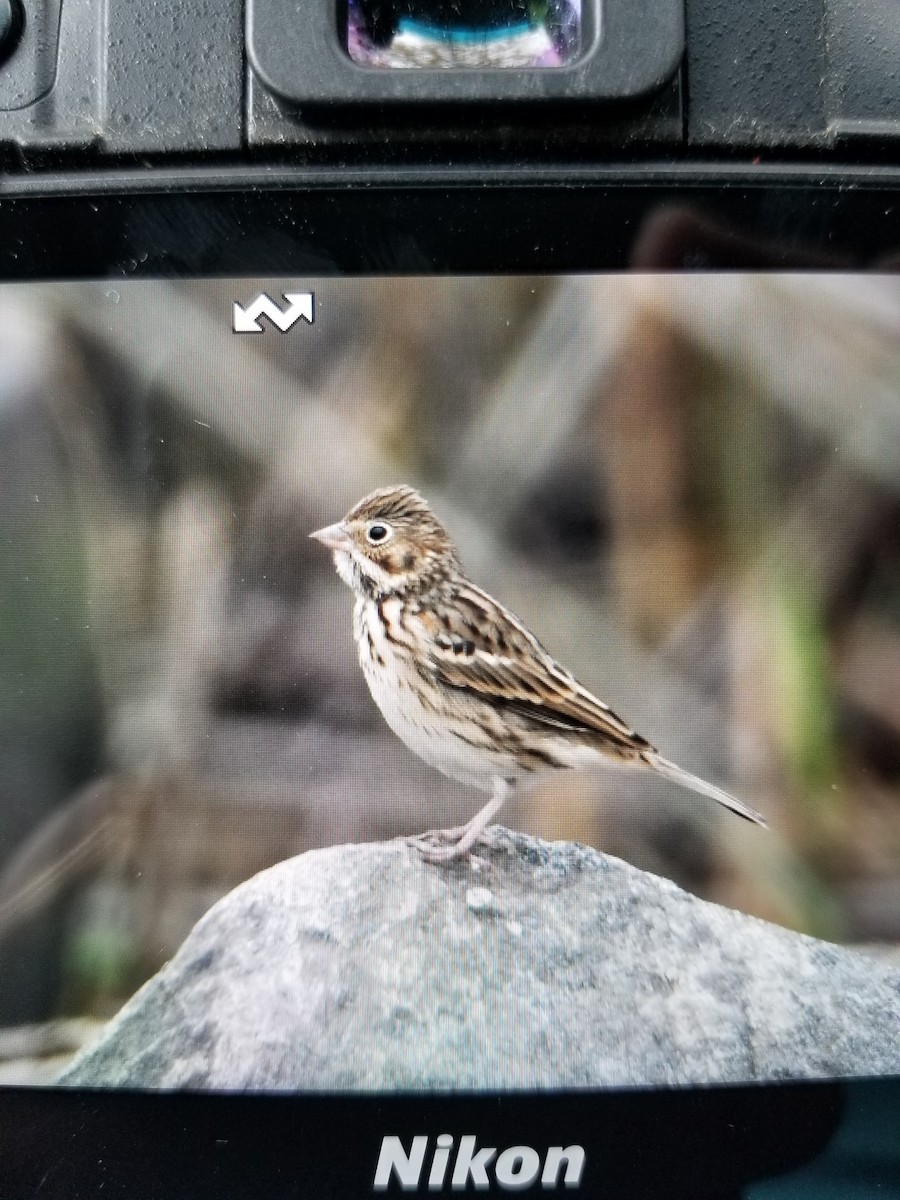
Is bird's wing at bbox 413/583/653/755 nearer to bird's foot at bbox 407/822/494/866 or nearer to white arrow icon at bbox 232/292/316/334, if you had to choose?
bird's foot at bbox 407/822/494/866

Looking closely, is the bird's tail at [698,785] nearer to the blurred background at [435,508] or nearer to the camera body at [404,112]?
the blurred background at [435,508]

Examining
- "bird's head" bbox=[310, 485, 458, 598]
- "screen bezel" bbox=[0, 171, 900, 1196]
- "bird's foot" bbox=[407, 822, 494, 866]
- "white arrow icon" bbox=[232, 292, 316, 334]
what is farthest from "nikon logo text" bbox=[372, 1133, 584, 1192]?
"white arrow icon" bbox=[232, 292, 316, 334]

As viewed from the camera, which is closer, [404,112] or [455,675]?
[404,112]

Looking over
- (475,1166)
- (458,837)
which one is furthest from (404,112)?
(475,1166)

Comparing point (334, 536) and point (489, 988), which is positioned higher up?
point (334, 536)

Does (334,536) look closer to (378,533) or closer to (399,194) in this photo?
(378,533)

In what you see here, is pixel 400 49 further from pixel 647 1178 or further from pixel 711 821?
pixel 647 1178

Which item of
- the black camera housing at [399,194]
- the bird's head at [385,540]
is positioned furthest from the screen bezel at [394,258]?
the bird's head at [385,540]
